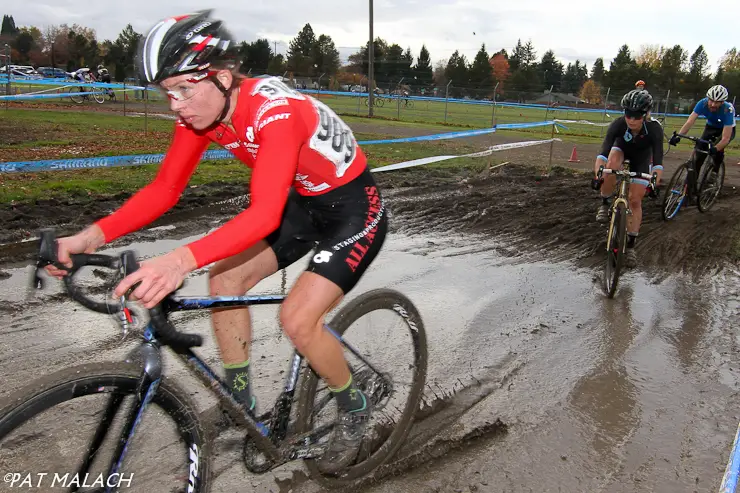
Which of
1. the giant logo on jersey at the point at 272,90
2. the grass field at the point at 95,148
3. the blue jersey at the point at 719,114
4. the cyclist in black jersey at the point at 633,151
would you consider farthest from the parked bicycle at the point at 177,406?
the blue jersey at the point at 719,114

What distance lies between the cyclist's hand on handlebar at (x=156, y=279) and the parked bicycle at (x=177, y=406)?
7 cm

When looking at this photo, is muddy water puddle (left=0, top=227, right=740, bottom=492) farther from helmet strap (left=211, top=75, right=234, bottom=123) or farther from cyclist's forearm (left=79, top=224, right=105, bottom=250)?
helmet strap (left=211, top=75, right=234, bottom=123)

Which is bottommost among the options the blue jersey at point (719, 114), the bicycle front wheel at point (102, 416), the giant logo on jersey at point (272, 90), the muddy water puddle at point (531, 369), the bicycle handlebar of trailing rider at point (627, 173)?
the muddy water puddle at point (531, 369)

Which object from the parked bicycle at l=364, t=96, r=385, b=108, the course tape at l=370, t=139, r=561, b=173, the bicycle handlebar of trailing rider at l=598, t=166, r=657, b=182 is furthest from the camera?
the parked bicycle at l=364, t=96, r=385, b=108

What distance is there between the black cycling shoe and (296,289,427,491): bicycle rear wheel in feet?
0.12

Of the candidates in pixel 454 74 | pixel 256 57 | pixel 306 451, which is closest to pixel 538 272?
pixel 306 451

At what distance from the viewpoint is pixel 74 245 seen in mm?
2385

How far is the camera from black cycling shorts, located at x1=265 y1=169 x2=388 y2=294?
107 inches

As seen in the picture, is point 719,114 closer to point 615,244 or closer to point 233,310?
point 615,244

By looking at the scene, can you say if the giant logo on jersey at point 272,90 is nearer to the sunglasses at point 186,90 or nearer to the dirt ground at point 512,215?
the sunglasses at point 186,90

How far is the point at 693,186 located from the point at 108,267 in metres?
10.5

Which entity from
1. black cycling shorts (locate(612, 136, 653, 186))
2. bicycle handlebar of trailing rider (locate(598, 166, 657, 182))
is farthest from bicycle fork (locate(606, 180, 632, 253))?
black cycling shorts (locate(612, 136, 653, 186))

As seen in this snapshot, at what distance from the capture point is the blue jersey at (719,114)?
1037cm

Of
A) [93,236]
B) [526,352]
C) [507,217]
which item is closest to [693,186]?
[507,217]
